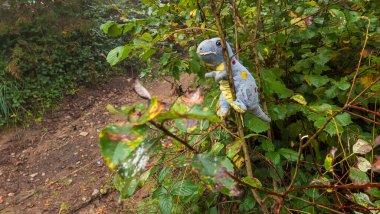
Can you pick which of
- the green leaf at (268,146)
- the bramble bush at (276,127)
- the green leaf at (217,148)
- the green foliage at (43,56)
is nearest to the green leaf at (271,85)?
the bramble bush at (276,127)

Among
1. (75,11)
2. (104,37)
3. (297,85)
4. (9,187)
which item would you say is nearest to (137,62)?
(104,37)

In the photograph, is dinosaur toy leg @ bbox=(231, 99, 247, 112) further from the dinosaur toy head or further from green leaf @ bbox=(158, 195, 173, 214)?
green leaf @ bbox=(158, 195, 173, 214)

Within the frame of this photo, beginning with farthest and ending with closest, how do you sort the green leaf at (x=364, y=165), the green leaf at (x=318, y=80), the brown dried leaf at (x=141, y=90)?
1. the green leaf at (x=318, y=80)
2. the green leaf at (x=364, y=165)
3. the brown dried leaf at (x=141, y=90)

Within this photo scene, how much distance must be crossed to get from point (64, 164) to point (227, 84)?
3.26 meters

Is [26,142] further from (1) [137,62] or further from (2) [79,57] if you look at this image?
(1) [137,62]

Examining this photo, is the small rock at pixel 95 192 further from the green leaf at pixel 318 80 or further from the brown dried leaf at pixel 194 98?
the brown dried leaf at pixel 194 98

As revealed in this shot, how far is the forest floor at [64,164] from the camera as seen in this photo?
10.1 feet

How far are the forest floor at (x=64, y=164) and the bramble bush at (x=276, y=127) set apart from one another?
1.10 metres

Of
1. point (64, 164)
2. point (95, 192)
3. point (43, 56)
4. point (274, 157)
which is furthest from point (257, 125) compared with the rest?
point (43, 56)

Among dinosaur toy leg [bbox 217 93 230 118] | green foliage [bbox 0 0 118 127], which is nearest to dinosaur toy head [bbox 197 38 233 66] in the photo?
dinosaur toy leg [bbox 217 93 230 118]

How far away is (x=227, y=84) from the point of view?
1.16 meters

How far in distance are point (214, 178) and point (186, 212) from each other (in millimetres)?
1379

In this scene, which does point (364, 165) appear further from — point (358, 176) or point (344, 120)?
point (344, 120)

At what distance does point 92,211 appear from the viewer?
2.94 meters
